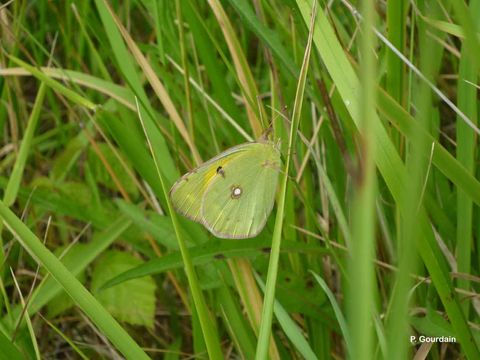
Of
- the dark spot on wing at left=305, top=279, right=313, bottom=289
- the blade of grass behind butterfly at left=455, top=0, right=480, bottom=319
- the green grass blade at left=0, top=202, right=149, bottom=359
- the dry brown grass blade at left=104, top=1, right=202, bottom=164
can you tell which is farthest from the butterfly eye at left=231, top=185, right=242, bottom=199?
the green grass blade at left=0, top=202, right=149, bottom=359

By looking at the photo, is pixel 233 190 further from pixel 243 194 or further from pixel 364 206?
pixel 364 206

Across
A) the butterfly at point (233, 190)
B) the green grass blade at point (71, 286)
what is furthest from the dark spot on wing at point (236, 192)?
the green grass blade at point (71, 286)

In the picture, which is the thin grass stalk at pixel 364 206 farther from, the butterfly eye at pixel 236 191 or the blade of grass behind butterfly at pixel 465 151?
the butterfly eye at pixel 236 191

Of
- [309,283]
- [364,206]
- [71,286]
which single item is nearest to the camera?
[364,206]

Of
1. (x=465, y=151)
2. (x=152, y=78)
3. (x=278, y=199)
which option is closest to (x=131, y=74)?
(x=152, y=78)

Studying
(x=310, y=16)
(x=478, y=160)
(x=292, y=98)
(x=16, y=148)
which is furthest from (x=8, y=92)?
(x=478, y=160)

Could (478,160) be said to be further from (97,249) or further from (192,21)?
(97,249)
